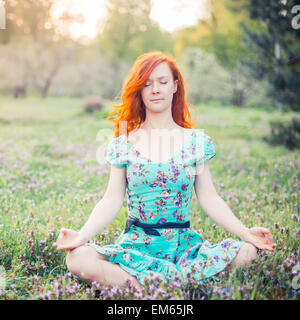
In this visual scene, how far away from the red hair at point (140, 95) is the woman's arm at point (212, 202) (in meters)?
0.54

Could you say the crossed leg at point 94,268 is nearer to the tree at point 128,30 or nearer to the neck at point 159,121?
the neck at point 159,121

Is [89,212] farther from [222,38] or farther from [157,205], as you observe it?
[222,38]

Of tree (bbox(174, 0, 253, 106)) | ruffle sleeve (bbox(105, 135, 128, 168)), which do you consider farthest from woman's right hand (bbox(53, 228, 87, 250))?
tree (bbox(174, 0, 253, 106))

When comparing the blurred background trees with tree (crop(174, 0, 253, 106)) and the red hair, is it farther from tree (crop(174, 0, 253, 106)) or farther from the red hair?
the red hair

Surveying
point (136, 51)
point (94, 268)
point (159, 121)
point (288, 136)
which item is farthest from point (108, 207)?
point (136, 51)

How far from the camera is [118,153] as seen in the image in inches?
123

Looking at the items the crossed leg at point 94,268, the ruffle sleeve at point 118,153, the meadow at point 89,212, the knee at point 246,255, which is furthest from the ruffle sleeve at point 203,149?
the crossed leg at point 94,268

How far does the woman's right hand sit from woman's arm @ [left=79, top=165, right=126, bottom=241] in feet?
0.17

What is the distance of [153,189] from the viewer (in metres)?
3.00

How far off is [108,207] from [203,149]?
1.01m

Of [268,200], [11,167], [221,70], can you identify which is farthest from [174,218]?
[221,70]

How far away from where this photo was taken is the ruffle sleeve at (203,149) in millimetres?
3090

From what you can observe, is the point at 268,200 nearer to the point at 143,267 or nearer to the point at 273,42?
the point at 143,267
